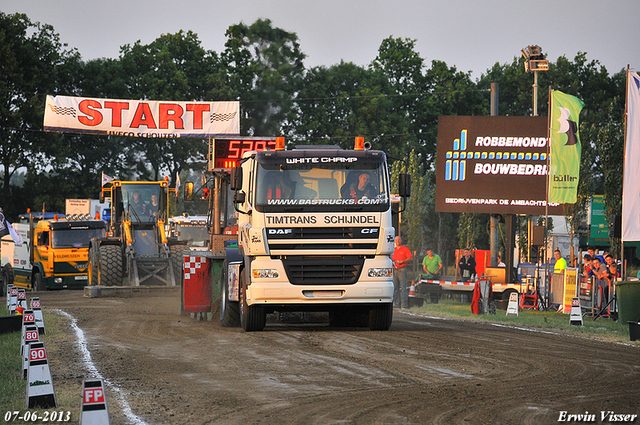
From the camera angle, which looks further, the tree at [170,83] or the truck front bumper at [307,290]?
the tree at [170,83]

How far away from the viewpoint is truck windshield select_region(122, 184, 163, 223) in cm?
2708

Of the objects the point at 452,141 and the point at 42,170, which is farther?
the point at 42,170

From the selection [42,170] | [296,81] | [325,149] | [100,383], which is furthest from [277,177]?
[42,170]

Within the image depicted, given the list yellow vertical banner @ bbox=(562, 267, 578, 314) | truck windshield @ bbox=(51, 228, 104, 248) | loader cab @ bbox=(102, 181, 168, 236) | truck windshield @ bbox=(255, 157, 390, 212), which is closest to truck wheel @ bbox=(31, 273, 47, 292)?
truck windshield @ bbox=(51, 228, 104, 248)

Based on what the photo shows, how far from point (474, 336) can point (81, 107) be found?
71.1 ft

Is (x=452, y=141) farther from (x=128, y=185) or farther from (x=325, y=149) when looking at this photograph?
(x=325, y=149)

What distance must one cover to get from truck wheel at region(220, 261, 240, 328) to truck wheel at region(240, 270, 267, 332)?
0.84 m

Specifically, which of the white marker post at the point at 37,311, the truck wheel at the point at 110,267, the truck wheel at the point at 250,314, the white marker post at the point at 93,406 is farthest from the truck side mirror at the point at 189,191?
the white marker post at the point at 93,406

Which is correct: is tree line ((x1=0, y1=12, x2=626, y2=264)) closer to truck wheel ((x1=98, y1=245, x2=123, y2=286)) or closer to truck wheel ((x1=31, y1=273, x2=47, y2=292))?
truck wheel ((x1=31, y1=273, x2=47, y2=292))

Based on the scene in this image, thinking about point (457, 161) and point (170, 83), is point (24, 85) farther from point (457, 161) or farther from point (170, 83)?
point (457, 161)

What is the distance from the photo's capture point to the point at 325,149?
1387 cm

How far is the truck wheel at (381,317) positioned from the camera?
46.8 feet

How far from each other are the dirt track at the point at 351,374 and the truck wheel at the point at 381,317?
0.92 ft

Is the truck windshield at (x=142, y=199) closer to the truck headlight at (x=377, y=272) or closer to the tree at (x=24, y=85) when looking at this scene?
the truck headlight at (x=377, y=272)
